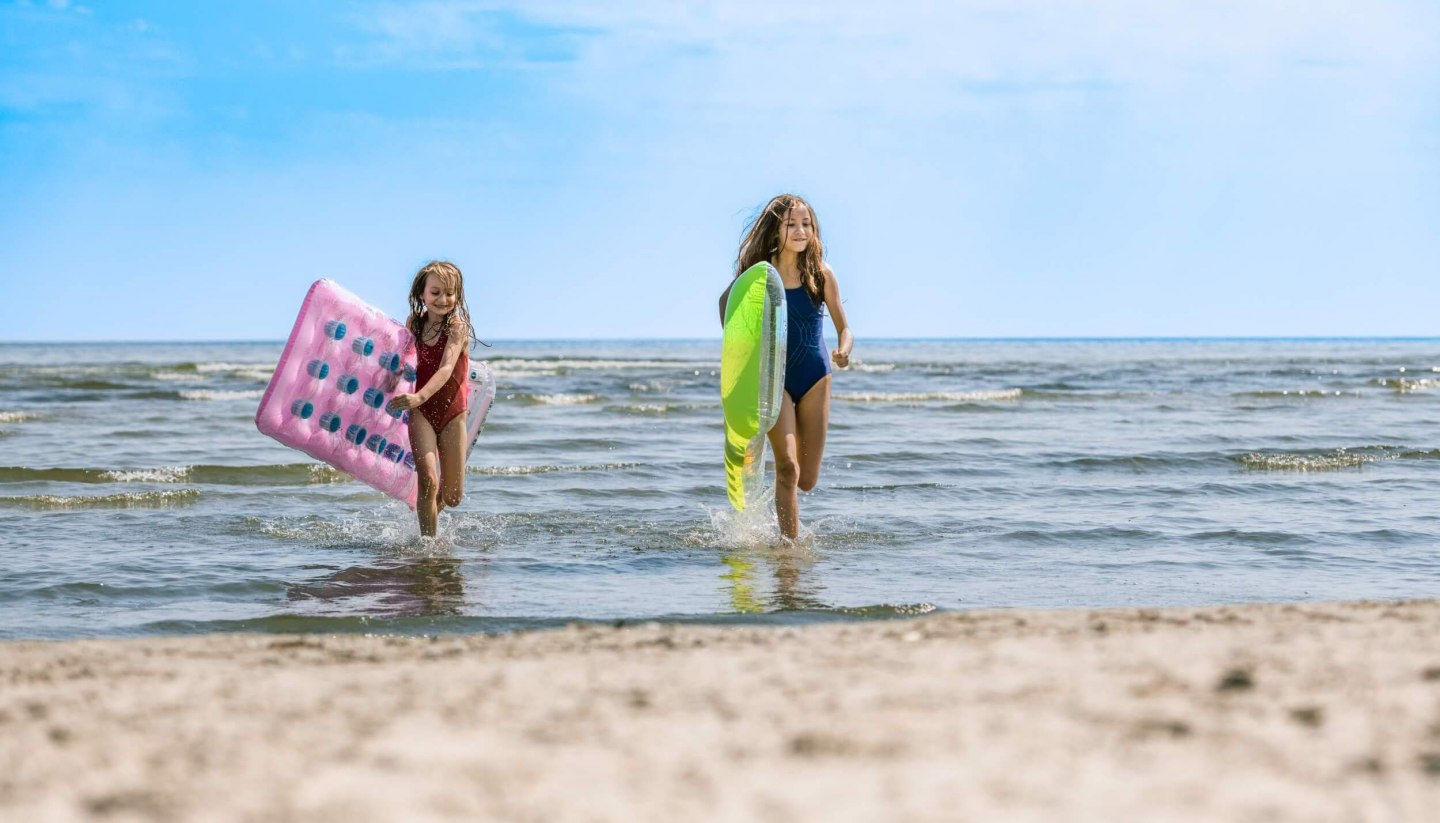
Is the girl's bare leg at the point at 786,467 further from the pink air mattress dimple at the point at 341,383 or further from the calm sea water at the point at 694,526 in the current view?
the pink air mattress dimple at the point at 341,383

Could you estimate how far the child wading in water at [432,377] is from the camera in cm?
756

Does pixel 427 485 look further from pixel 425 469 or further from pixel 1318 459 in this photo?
pixel 1318 459

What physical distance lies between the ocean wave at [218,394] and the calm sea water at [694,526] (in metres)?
5.27

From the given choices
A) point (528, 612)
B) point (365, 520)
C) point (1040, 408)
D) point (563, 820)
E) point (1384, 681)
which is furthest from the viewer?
point (1040, 408)

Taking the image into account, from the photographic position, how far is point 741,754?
7.99 ft

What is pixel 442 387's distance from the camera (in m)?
7.61

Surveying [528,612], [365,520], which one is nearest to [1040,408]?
[365,520]

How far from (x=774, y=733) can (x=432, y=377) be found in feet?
17.3

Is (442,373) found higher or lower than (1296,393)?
higher

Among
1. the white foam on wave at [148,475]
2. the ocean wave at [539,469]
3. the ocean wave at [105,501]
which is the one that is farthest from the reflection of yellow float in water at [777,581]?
the white foam on wave at [148,475]

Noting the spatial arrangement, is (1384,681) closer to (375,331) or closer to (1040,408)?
(375,331)

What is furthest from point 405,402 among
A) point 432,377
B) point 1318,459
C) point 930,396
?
point 930,396

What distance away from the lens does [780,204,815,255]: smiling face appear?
7270mm

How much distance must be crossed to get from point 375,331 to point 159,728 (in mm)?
5330
